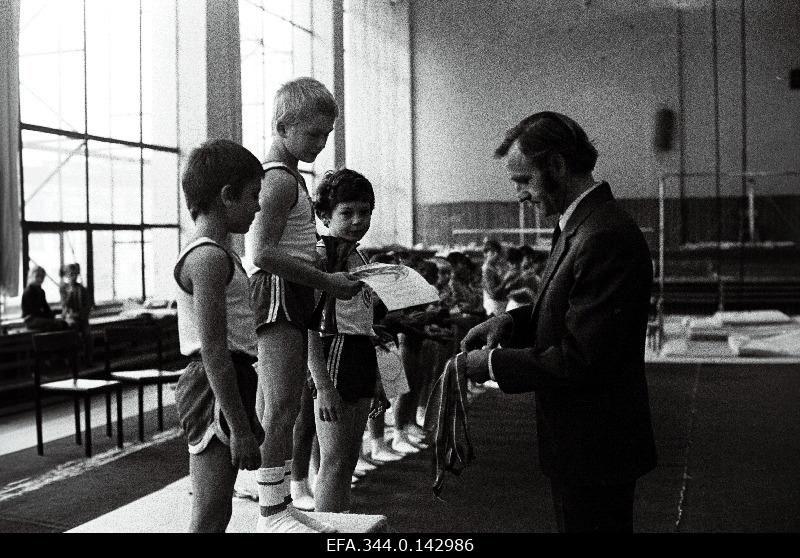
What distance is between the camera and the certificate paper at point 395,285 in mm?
2670

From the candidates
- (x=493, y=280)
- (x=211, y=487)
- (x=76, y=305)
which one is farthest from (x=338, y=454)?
(x=76, y=305)

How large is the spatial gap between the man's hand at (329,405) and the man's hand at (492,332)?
0.82 m

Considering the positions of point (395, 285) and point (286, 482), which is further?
point (286, 482)

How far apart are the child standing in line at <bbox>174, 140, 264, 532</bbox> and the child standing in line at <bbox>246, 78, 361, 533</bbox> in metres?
0.52

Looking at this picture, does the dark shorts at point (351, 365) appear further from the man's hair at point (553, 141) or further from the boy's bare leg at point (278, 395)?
the man's hair at point (553, 141)

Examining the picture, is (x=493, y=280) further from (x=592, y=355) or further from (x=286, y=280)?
(x=592, y=355)

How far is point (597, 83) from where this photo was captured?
17.1m

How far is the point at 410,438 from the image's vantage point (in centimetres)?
520

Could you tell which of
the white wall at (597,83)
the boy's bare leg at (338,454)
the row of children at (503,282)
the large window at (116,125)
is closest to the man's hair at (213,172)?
the boy's bare leg at (338,454)

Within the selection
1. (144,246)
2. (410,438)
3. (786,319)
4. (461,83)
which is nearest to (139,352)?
(144,246)

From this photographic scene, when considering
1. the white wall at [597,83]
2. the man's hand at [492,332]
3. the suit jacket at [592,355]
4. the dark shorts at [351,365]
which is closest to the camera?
the suit jacket at [592,355]

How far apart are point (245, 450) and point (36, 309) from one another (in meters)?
6.43

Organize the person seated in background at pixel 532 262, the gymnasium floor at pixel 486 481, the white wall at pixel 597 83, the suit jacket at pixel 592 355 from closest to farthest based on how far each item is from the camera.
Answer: the suit jacket at pixel 592 355 → the gymnasium floor at pixel 486 481 → the person seated in background at pixel 532 262 → the white wall at pixel 597 83
